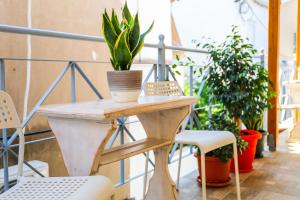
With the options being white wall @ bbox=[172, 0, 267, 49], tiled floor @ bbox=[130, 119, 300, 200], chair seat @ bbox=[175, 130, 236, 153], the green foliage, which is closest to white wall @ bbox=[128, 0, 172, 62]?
the green foliage

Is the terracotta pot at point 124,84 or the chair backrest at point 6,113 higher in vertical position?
the terracotta pot at point 124,84

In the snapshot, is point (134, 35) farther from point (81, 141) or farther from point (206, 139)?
point (206, 139)

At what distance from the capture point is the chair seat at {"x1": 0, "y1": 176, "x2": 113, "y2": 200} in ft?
3.54

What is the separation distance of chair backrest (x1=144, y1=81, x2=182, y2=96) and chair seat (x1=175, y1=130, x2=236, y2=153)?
0.96 feet

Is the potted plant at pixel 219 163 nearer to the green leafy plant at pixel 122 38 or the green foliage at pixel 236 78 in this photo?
the green foliage at pixel 236 78

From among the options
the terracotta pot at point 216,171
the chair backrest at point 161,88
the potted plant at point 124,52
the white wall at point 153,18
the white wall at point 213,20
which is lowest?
the terracotta pot at point 216,171

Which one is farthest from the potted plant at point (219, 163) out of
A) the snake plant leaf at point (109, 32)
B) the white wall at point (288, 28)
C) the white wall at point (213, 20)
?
the white wall at point (213, 20)

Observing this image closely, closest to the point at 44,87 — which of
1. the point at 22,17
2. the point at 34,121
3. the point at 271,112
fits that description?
the point at 34,121

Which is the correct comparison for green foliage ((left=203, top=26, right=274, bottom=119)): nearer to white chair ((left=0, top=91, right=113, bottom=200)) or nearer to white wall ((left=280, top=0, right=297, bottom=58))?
white chair ((left=0, top=91, right=113, bottom=200))

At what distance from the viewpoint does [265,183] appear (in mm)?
2488

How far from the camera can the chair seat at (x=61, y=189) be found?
1.08m

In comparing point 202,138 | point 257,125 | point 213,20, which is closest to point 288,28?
point 213,20

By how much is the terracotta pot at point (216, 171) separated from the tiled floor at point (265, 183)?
6 centimetres

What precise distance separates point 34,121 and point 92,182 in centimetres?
143
